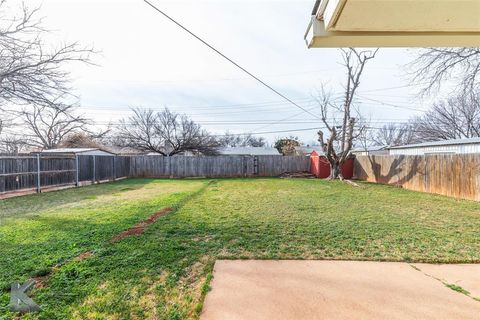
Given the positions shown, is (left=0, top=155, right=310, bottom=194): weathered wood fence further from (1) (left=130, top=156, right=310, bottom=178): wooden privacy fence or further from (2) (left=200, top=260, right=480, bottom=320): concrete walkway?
Result: (2) (left=200, top=260, right=480, bottom=320): concrete walkway

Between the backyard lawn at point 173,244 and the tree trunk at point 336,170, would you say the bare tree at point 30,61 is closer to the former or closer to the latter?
the backyard lawn at point 173,244

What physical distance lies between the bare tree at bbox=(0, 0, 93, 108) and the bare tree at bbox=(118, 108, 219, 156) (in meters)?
14.4

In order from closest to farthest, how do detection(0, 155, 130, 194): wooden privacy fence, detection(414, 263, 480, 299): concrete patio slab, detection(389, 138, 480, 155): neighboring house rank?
detection(414, 263, 480, 299): concrete patio slab, detection(0, 155, 130, 194): wooden privacy fence, detection(389, 138, 480, 155): neighboring house

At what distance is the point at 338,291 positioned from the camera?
219 cm

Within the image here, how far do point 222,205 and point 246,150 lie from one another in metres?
25.5

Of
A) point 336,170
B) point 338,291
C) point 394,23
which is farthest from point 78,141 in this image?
point 394,23

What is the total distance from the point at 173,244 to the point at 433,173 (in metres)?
9.56

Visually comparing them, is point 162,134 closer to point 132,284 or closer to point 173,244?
point 173,244

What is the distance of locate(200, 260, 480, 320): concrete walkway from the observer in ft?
6.19

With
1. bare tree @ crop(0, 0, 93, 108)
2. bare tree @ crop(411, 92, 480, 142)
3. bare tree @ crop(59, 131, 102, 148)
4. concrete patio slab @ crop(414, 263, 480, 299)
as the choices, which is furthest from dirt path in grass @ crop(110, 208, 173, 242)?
bare tree @ crop(59, 131, 102, 148)

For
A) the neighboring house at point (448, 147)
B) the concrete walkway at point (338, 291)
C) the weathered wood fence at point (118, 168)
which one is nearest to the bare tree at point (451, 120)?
the neighboring house at point (448, 147)

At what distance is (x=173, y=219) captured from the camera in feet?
15.5

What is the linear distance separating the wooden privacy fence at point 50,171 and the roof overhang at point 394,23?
1022cm

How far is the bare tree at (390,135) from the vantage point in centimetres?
3506
